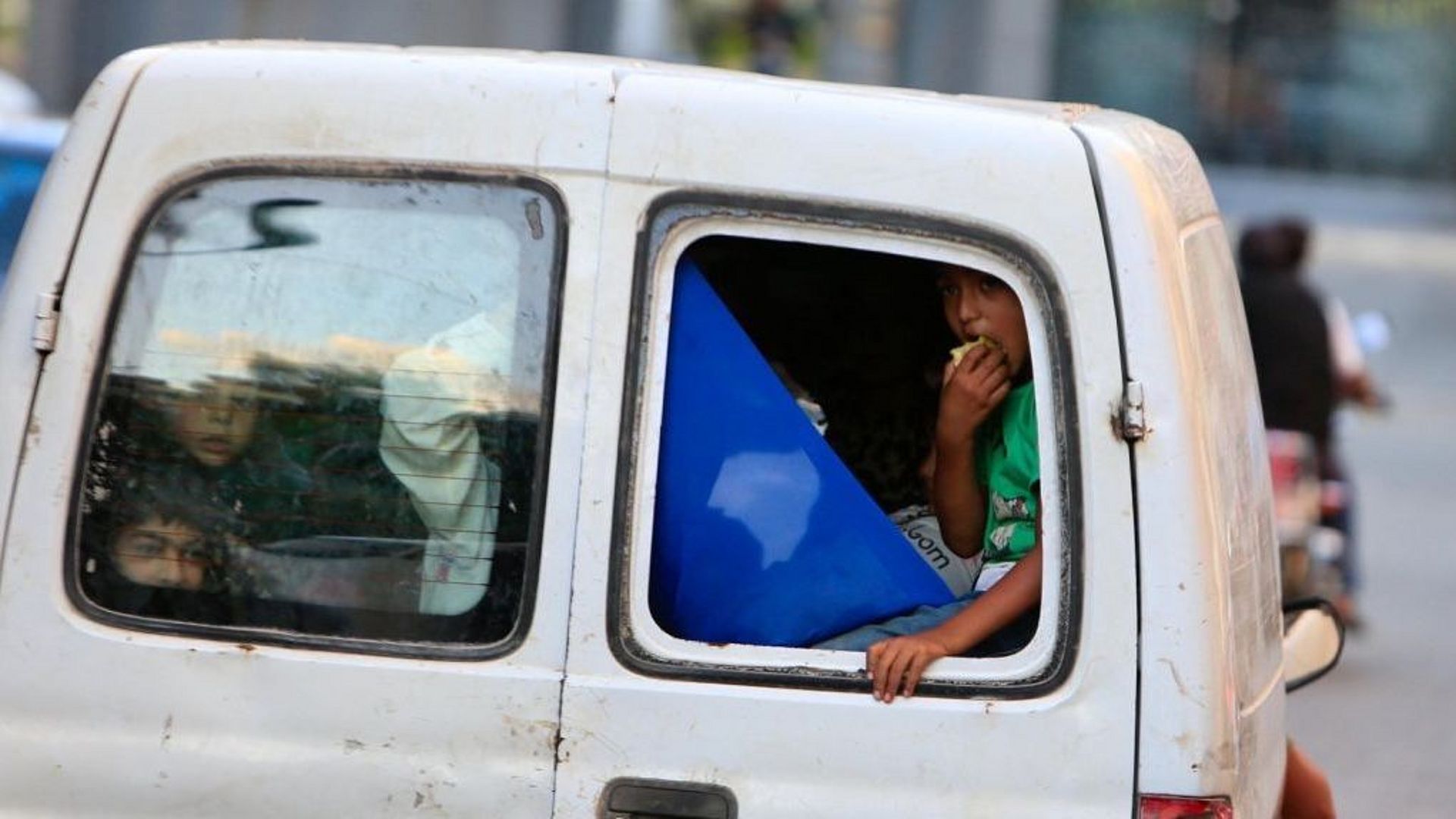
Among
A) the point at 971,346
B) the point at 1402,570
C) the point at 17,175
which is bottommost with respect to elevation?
the point at 971,346

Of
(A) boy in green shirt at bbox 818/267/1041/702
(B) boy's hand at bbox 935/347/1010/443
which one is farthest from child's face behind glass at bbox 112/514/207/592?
(B) boy's hand at bbox 935/347/1010/443

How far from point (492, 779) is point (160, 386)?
0.66 metres

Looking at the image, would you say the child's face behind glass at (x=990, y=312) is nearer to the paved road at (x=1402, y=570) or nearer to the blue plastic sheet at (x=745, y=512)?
the blue plastic sheet at (x=745, y=512)

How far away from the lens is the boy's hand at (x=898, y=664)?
2.87m

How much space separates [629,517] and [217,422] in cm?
56

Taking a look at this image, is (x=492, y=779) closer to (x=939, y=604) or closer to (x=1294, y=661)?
(x=939, y=604)

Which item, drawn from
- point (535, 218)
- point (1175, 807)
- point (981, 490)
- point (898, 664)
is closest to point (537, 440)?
point (535, 218)

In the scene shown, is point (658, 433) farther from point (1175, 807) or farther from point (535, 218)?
point (1175, 807)

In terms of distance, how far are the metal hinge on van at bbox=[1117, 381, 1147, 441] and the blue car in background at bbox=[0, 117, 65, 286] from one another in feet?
20.4

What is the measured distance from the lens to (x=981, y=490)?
3326mm

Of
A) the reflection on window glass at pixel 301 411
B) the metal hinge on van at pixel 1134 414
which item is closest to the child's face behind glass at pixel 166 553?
the reflection on window glass at pixel 301 411

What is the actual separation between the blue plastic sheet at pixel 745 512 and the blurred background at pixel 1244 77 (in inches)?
265

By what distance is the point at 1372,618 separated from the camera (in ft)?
33.4

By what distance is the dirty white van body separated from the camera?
2838 millimetres
